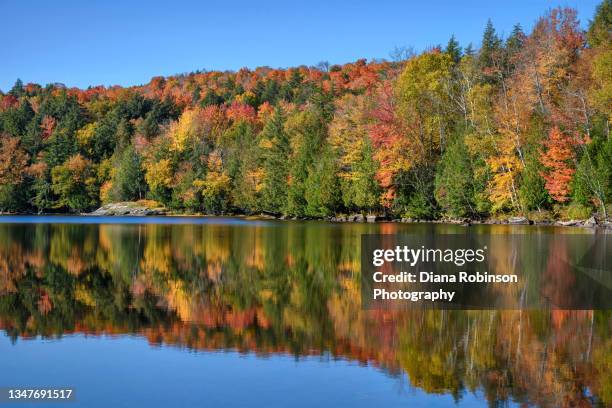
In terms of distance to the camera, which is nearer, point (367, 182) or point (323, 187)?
point (367, 182)

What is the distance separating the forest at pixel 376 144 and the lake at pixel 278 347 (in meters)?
37.0

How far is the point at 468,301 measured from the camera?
1811 centimetres

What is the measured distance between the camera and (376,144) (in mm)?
69125

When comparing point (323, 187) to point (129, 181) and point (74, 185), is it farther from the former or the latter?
point (74, 185)

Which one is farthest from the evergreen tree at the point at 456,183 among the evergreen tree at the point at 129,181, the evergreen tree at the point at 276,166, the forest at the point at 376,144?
the evergreen tree at the point at 129,181

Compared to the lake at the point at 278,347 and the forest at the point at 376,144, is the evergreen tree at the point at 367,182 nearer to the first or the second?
the forest at the point at 376,144

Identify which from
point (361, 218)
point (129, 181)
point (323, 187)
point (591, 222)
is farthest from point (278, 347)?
point (129, 181)

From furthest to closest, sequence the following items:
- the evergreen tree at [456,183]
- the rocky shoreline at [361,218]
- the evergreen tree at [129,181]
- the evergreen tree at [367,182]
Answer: the evergreen tree at [129,181] < the evergreen tree at [367,182] < the evergreen tree at [456,183] < the rocky shoreline at [361,218]

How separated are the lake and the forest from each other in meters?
37.0

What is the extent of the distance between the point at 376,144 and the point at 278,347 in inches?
2251

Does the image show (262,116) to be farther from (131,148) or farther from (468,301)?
(468,301)

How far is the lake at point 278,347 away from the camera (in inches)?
406

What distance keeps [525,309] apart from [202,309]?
747cm

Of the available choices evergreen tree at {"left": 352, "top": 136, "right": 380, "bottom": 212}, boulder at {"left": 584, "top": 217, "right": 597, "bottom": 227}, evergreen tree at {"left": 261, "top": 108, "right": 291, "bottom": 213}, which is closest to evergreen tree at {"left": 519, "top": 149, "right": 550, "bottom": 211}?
boulder at {"left": 584, "top": 217, "right": 597, "bottom": 227}
